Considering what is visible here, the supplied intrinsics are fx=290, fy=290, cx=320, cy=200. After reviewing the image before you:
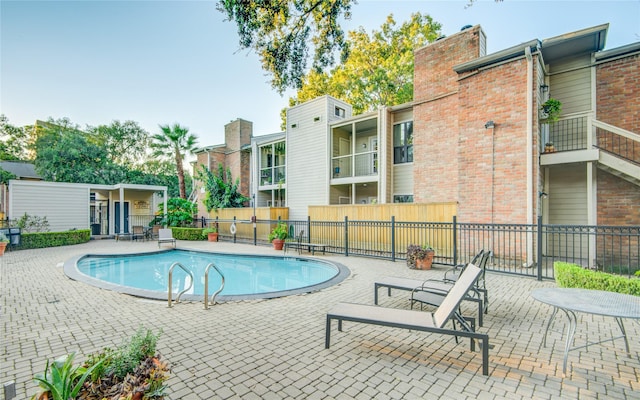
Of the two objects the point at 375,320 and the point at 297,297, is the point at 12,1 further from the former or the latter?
the point at 375,320

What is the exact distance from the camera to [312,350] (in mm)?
3434

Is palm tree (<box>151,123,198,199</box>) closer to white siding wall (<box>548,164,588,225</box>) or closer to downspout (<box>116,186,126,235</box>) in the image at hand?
downspout (<box>116,186,126,235</box>)

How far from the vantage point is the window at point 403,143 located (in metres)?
14.4

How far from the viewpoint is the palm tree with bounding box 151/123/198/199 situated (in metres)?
22.3

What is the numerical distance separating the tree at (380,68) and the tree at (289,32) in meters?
17.3

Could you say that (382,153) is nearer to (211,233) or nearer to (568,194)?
(568,194)

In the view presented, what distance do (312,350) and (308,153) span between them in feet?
48.7

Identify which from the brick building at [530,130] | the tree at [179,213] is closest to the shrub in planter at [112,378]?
the brick building at [530,130]

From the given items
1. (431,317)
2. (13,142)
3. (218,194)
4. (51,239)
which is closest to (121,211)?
(51,239)

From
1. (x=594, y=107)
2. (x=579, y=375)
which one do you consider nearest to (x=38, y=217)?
(x=579, y=375)

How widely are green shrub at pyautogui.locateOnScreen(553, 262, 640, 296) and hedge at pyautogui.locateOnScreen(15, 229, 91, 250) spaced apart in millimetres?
20338

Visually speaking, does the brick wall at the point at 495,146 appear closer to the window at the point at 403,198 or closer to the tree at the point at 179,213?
the window at the point at 403,198

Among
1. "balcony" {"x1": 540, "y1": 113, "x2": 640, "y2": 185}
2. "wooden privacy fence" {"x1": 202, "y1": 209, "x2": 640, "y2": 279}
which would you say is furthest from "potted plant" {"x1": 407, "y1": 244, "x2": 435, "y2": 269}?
"balcony" {"x1": 540, "y1": 113, "x2": 640, "y2": 185}

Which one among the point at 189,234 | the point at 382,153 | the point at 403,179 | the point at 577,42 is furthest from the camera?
the point at 189,234
